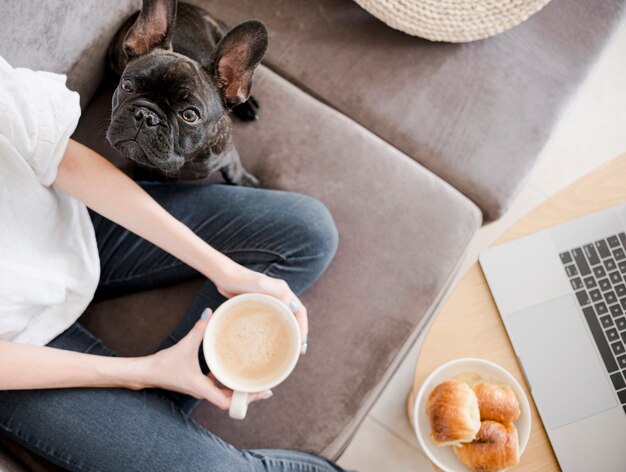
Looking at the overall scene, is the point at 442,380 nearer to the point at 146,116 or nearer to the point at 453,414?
the point at 453,414

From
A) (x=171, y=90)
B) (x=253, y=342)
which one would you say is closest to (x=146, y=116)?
(x=171, y=90)

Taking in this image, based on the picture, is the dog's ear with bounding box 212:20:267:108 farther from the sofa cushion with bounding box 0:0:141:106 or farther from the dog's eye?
the sofa cushion with bounding box 0:0:141:106

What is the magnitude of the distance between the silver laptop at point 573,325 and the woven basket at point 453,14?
1.99 feet

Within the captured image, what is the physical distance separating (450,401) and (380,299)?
346mm

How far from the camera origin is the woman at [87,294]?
3.53 feet

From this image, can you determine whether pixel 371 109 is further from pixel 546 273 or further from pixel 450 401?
pixel 450 401

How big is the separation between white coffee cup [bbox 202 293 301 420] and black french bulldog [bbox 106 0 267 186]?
351mm

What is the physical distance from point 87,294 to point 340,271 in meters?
0.59

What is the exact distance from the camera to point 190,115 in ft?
3.96

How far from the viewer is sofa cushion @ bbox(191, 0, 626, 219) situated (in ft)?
5.00

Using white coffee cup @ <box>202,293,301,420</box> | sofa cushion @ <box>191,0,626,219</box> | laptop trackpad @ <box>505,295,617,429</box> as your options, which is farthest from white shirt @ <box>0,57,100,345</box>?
laptop trackpad @ <box>505,295,617,429</box>

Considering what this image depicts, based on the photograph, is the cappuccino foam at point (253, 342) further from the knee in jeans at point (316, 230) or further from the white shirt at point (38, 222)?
the white shirt at point (38, 222)

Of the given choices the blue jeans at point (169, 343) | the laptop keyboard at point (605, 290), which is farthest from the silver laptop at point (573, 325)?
the blue jeans at point (169, 343)

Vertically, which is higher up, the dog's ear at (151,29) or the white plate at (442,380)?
the dog's ear at (151,29)
